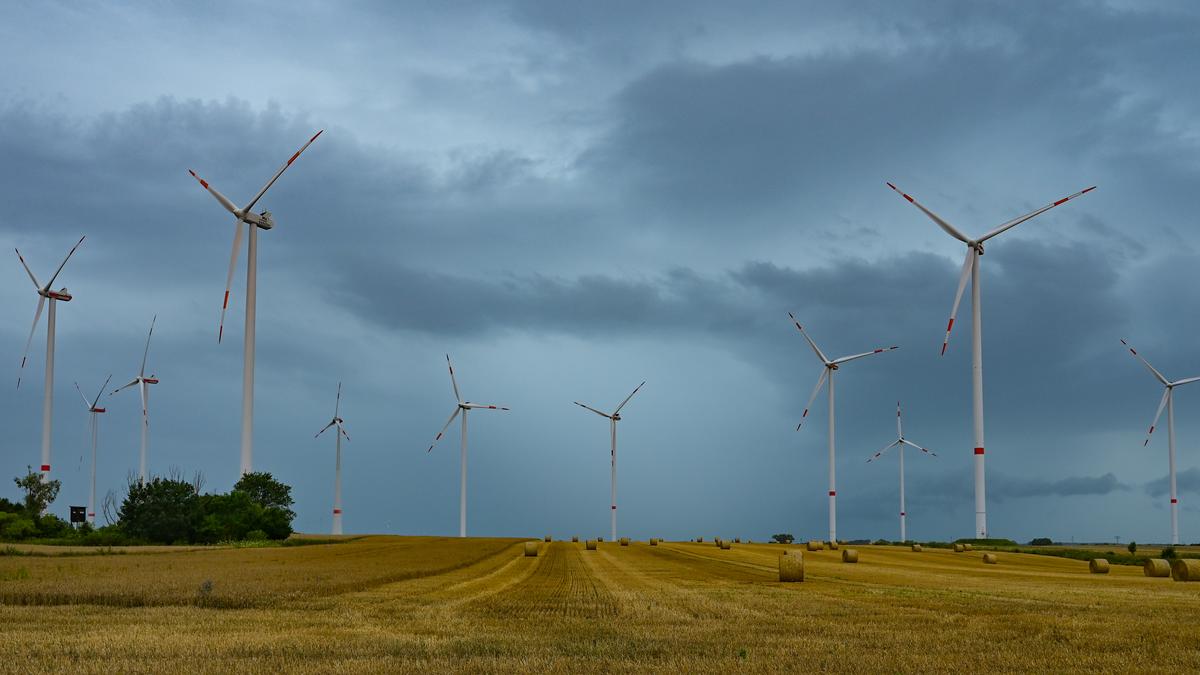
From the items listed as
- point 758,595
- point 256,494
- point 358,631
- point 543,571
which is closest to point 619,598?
point 758,595

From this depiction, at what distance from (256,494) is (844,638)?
104 meters

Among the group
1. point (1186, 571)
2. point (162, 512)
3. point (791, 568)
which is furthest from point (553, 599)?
point (162, 512)

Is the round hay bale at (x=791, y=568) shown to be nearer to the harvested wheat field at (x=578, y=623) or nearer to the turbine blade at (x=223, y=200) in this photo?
the harvested wheat field at (x=578, y=623)

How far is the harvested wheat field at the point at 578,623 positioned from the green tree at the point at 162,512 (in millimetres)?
58557

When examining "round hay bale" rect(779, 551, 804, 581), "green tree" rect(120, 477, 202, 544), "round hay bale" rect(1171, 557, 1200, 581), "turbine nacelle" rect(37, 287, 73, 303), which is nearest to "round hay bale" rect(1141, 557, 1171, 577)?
"round hay bale" rect(1171, 557, 1200, 581)

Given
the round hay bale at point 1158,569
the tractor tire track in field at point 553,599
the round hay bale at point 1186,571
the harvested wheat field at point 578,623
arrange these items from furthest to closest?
the round hay bale at point 1158,569
the round hay bale at point 1186,571
the tractor tire track in field at point 553,599
the harvested wheat field at point 578,623

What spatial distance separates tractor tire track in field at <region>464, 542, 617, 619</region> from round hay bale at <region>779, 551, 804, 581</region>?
6.81m

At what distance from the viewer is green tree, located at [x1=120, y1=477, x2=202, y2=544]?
99125 mm

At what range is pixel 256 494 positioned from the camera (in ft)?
382

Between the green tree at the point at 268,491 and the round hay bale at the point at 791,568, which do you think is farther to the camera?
the green tree at the point at 268,491

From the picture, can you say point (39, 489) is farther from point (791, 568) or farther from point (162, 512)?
point (791, 568)

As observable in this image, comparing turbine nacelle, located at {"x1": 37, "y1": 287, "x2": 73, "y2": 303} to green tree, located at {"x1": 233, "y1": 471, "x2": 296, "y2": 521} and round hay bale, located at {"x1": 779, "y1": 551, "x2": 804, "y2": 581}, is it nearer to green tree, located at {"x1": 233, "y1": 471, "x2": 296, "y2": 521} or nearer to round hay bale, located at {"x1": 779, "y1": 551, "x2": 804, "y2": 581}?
green tree, located at {"x1": 233, "y1": 471, "x2": 296, "y2": 521}

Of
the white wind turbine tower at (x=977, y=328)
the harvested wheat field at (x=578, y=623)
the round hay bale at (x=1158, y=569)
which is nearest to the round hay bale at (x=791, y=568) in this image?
the harvested wheat field at (x=578, y=623)

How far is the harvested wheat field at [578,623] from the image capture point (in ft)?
60.5
